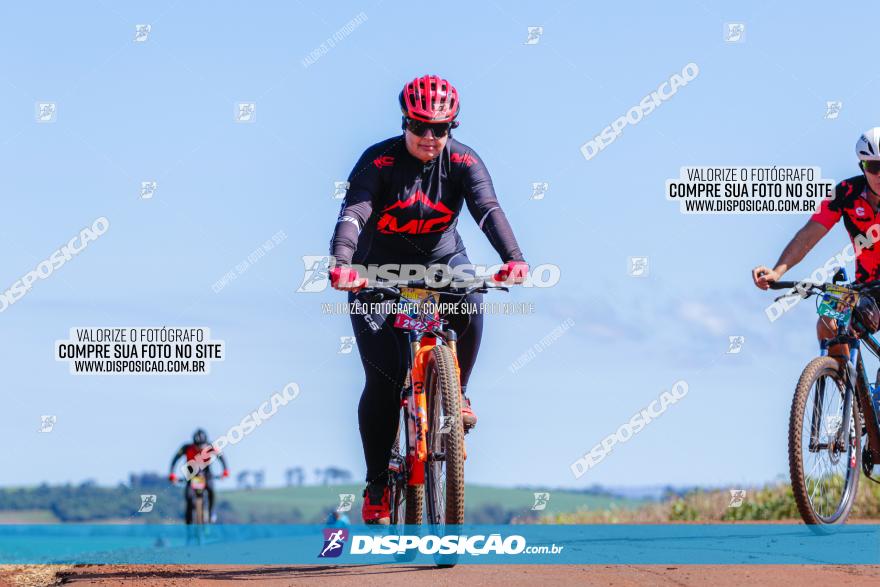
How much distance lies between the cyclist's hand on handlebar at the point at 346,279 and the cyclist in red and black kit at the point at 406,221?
1.07 ft

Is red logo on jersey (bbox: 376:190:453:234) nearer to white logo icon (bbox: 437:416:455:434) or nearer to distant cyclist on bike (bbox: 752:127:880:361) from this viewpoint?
white logo icon (bbox: 437:416:455:434)

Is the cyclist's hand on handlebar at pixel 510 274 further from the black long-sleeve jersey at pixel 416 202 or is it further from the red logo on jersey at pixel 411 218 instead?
the red logo on jersey at pixel 411 218

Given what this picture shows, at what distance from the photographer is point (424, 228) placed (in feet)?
25.6

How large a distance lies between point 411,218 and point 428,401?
1152mm

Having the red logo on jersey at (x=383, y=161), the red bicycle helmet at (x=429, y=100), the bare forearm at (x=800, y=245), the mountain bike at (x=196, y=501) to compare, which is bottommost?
the mountain bike at (x=196, y=501)

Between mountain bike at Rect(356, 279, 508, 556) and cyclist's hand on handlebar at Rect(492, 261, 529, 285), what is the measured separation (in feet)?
0.20

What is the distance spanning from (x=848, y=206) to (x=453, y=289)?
10.9ft

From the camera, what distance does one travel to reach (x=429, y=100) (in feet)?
24.4

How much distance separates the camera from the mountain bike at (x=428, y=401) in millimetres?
6965

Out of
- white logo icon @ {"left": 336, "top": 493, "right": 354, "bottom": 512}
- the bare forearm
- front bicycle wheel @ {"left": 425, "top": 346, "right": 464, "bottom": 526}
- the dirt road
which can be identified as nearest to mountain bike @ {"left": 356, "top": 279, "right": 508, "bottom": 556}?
front bicycle wheel @ {"left": 425, "top": 346, "right": 464, "bottom": 526}

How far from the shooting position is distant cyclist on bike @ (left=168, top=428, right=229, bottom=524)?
54.1ft

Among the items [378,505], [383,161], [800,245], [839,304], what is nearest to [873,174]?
[800,245]

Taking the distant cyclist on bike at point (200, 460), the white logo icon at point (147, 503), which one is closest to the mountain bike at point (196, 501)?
the distant cyclist on bike at point (200, 460)

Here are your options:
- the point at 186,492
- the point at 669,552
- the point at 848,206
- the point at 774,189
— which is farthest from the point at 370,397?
the point at 186,492
